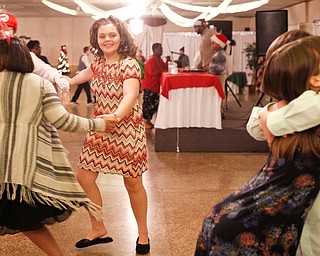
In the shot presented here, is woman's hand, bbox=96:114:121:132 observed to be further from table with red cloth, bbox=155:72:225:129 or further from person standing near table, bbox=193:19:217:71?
person standing near table, bbox=193:19:217:71

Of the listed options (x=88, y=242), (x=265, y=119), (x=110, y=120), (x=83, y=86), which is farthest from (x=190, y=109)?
(x=83, y=86)

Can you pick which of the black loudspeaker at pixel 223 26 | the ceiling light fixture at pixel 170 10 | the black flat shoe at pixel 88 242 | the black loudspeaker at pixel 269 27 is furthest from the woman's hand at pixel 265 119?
the black loudspeaker at pixel 223 26

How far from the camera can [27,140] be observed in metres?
2.44

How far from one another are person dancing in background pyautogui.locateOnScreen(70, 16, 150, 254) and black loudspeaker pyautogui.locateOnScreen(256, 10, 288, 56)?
5.59 metres

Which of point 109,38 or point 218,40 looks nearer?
point 109,38

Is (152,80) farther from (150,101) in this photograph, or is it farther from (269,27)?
(269,27)

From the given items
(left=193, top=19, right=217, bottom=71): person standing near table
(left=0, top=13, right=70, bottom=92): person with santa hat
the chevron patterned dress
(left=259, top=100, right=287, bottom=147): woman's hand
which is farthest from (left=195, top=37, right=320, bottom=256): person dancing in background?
(left=193, top=19, right=217, bottom=71): person standing near table

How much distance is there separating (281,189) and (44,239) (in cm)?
129

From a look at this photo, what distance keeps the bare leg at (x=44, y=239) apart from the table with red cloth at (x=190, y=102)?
3673 mm

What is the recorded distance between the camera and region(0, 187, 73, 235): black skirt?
2.48 meters

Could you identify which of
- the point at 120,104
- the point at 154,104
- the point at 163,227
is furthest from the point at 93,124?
the point at 154,104

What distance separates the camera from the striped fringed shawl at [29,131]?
241cm

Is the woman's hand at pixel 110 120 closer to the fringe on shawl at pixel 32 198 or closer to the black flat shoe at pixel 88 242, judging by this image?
the fringe on shawl at pixel 32 198

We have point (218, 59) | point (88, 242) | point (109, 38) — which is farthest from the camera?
point (218, 59)
